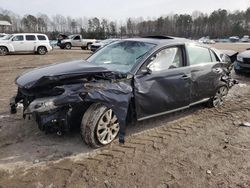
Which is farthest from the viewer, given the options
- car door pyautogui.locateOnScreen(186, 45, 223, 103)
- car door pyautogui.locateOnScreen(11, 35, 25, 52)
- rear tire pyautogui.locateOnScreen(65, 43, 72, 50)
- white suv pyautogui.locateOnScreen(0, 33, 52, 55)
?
rear tire pyautogui.locateOnScreen(65, 43, 72, 50)

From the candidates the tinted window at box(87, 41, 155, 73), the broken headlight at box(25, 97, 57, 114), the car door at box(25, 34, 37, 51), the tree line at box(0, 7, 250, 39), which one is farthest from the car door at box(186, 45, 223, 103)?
the tree line at box(0, 7, 250, 39)

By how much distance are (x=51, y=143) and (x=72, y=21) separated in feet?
311

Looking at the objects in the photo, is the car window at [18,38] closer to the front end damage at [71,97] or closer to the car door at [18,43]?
the car door at [18,43]

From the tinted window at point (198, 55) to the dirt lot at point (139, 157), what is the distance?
3.95 feet

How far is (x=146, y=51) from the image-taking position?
4750mm

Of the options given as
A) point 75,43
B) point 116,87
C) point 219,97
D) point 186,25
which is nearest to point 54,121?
point 116,87

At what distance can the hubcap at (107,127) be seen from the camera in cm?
411

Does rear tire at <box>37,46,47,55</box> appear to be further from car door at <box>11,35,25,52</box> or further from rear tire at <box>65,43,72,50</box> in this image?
rear tire at <box>65,43,72,50</box>

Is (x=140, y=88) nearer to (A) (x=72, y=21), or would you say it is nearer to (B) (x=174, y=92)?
(B) (x=174, y=92)

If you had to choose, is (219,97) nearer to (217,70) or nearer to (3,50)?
(217,70)

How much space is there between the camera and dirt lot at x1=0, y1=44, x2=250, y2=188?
11.0ft

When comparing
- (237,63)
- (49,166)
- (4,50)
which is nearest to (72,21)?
(4,50)

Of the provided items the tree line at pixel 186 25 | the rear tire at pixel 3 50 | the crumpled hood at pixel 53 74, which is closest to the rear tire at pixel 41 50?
the rear tire at pixel 3 50

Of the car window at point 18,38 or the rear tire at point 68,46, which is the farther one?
the rear tire at point 68,46
